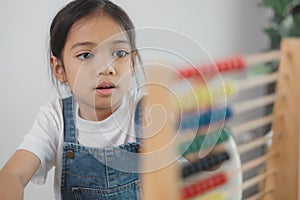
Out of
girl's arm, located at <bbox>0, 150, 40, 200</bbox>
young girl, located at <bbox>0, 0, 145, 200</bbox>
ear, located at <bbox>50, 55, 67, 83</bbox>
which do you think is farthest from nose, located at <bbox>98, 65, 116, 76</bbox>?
girl's arm, located at <bbox>0, 150, 40, 200</bbox>

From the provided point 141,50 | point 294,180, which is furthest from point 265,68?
point 141,50

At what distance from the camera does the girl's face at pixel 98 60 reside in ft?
3.56

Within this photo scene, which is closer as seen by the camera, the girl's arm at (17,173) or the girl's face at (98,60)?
the girl's arm at (17,173)

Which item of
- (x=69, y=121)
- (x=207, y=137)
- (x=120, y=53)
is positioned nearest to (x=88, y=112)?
(x=69, y=121)

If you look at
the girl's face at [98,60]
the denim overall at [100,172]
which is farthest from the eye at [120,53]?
the denim overall at [100,172]

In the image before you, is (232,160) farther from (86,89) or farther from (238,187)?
(86,89)

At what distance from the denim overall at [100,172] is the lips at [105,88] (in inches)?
5.0

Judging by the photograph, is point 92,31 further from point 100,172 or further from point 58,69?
point 100,172

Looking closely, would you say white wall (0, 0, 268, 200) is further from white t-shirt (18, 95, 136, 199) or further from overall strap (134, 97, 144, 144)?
overall strap (134, 97, 144, 144)

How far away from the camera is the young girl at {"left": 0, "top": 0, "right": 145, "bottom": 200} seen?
3.55 feet

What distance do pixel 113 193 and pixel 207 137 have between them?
0.30 m

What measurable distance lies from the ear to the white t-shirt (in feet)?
0.18

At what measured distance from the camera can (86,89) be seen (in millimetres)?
1096

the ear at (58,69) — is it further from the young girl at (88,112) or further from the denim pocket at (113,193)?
the denim pocket at (113,193)
